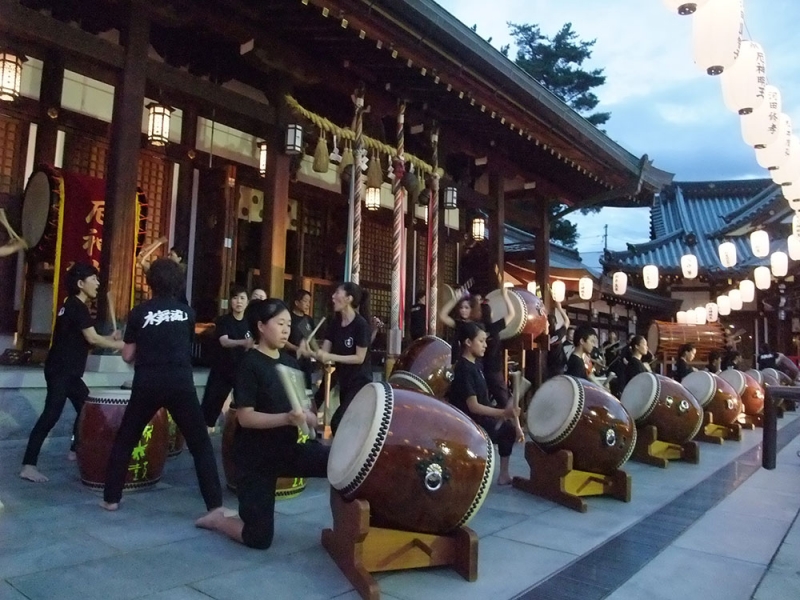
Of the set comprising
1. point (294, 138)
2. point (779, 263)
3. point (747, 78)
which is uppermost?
point (747, 78)

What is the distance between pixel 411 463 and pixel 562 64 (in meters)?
23.9

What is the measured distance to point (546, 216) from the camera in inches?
403

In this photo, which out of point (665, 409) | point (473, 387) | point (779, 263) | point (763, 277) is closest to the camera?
point (473, 387)

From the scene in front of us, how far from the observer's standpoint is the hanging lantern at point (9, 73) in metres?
5.39

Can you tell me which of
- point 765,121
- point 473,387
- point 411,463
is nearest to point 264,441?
point 411,463

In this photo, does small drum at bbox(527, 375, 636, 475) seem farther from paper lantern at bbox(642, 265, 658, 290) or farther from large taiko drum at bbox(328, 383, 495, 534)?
paper lantern at bbox(642, 265, 658, 290)

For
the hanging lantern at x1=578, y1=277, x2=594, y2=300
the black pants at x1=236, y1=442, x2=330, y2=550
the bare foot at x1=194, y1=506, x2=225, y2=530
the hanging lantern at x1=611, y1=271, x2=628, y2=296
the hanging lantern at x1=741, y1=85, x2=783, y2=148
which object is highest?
the hanging lantern at x1=741, y1=85, x2=783, y2=148

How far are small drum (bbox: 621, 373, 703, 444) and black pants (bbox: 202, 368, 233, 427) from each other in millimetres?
3803

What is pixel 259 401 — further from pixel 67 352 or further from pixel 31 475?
pixel 31 475

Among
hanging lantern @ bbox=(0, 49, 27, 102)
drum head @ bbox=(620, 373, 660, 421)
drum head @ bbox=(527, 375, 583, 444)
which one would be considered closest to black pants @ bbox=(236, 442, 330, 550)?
drum head @ bbox=(527, 375, 583, 444)

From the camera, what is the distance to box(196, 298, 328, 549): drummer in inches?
116

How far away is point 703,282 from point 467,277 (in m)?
9.73

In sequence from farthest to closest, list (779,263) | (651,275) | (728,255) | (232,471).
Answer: (651,275) → (728,255) → (779,263) → (232,471)

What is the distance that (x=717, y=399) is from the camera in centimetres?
789
